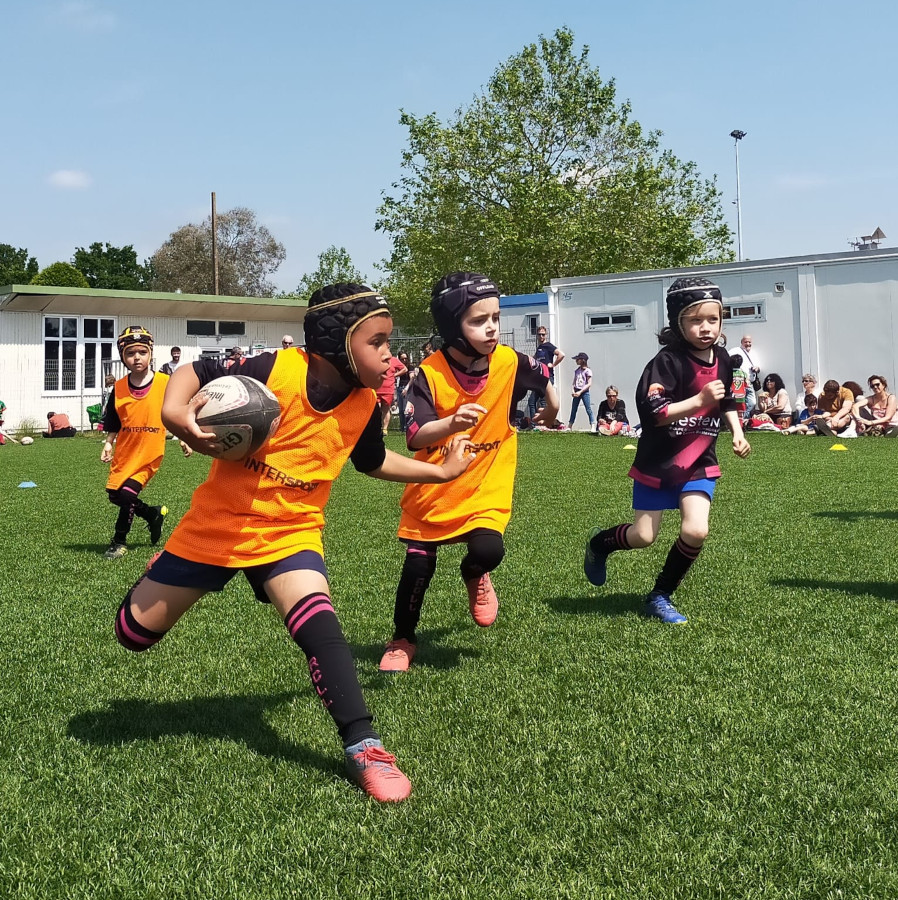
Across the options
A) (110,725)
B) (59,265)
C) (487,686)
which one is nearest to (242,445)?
(110,725)

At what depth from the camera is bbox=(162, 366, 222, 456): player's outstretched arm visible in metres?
3.47

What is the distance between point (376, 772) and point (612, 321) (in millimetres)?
23965

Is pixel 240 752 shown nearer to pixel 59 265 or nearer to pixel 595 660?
pixel 595 660

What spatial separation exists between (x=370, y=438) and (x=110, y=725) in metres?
1.67

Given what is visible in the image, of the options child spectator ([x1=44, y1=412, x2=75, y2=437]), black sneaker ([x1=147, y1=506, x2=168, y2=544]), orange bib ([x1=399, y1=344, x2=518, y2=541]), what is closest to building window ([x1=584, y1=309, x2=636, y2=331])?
child spectator ([x1=44, y1=412, x2=75, y2=437])

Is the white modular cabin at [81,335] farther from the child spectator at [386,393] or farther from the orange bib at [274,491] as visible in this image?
the orange bib at [274,491]

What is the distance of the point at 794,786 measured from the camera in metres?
3.49

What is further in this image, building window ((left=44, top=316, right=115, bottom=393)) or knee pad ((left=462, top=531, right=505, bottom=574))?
building window ((left=44, top=316, right=115, bottom=393))

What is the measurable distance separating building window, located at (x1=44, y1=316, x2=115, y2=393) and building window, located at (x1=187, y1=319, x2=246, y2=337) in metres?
2.74

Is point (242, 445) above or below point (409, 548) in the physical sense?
above

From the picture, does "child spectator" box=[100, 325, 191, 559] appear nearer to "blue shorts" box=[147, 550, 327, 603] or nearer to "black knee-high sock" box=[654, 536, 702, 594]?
"black knee-high sock" box=[654, 536, 702, 594]

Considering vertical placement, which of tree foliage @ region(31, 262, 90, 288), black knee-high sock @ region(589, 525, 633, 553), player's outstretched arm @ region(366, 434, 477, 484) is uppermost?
tree foliage @ region(31, 262, 90, 288)

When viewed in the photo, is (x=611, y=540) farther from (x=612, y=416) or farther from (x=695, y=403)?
(x=612, y=416)

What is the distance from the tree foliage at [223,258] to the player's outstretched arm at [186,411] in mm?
67418
